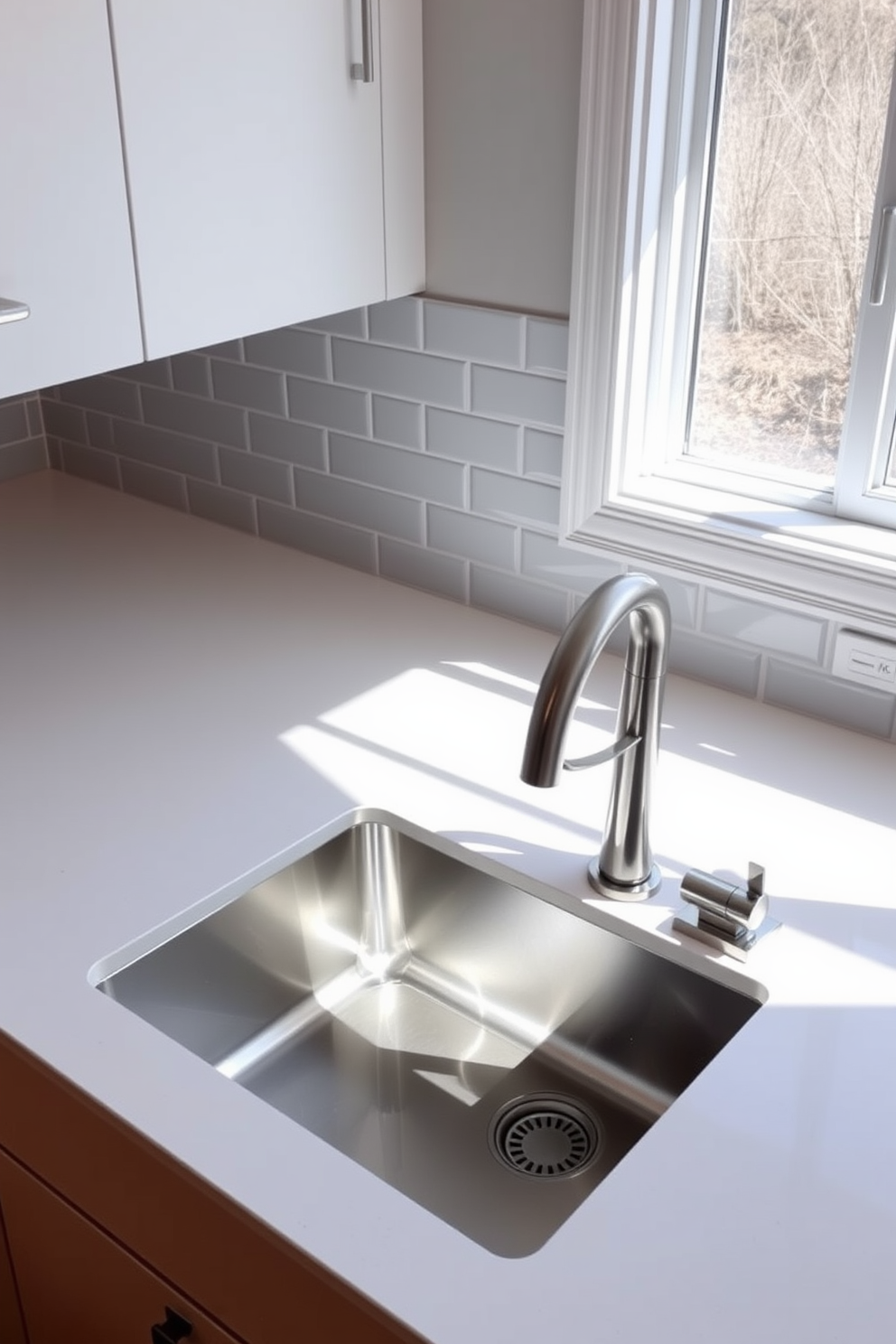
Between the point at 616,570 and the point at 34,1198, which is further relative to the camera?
the point at 616,570

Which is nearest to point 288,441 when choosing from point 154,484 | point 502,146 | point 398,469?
point 398,469

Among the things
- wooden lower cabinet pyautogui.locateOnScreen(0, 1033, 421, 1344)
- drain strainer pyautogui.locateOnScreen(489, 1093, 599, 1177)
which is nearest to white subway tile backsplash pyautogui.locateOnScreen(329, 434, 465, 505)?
drain strainer pyautogui.locateOnScreen(489, 1093, 599, 1177)

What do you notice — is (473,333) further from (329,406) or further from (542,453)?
Result: (329,406)

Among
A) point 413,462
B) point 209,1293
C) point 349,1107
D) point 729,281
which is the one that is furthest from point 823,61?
point 209,1293

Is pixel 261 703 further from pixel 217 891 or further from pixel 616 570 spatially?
pixel 616 570

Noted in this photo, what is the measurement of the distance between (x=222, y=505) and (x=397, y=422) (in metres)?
0.40

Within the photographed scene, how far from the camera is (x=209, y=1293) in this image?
105cm

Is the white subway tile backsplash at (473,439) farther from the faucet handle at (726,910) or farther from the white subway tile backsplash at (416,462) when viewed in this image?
the faucet handle at (726,910)

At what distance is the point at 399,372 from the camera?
176 centimetres

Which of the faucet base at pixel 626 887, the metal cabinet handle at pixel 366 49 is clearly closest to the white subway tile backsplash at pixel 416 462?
the metal cabinet handle at pixel 366 49

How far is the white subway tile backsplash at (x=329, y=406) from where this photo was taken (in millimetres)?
1831

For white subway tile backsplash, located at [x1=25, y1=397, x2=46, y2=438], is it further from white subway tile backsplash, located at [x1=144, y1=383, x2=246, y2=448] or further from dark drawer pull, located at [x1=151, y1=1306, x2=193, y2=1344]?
dark drawer pull, located at [x1=151, y1=1306, x2=193, y2=1344]

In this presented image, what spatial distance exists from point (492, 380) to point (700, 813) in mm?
640

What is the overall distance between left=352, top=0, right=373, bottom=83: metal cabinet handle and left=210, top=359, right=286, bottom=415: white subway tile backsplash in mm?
504
